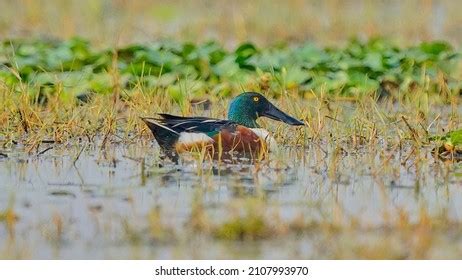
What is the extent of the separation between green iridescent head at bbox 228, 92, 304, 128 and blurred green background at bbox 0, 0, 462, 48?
16.2ft

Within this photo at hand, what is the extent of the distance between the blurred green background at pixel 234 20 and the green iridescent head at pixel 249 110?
16.2 feet

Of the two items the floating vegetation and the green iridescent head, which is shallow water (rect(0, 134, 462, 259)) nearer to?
the green iridescent head

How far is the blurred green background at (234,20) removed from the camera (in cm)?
1364

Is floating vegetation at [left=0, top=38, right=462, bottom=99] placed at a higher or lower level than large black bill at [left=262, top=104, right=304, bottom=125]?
higher

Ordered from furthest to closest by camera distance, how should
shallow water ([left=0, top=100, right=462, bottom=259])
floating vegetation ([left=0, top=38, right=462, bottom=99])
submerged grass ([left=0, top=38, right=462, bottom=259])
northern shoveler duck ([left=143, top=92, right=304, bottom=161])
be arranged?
1. floating vegetation ([left=0, top=38, right=462, bottom=99])
2. northern shoveler duck ([left=143, top=92, right=304, bottom=161])
3. submerged grass ([left=0, top=38, right=462, bottom=259])
4. shallow water ([left=0, top=100, right=462, bottom=259])

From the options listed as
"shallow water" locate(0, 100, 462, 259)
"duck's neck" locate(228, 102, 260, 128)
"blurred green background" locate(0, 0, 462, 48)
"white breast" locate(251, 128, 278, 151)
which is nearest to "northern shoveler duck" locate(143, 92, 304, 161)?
"white breast" locate(251, 128, 278, 151)

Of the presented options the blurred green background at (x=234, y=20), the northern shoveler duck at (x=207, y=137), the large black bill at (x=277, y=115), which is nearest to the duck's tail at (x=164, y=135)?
the northern shoveler duck at (x=207, y=137)

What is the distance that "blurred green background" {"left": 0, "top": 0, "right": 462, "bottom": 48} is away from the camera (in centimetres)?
1364

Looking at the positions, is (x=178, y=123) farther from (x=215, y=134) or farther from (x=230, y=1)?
(x=230, y=1)

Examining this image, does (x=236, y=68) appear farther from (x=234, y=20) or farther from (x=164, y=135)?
(x=234, y=20)

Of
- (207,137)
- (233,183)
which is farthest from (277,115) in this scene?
(233,183)

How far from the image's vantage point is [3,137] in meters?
7.84
